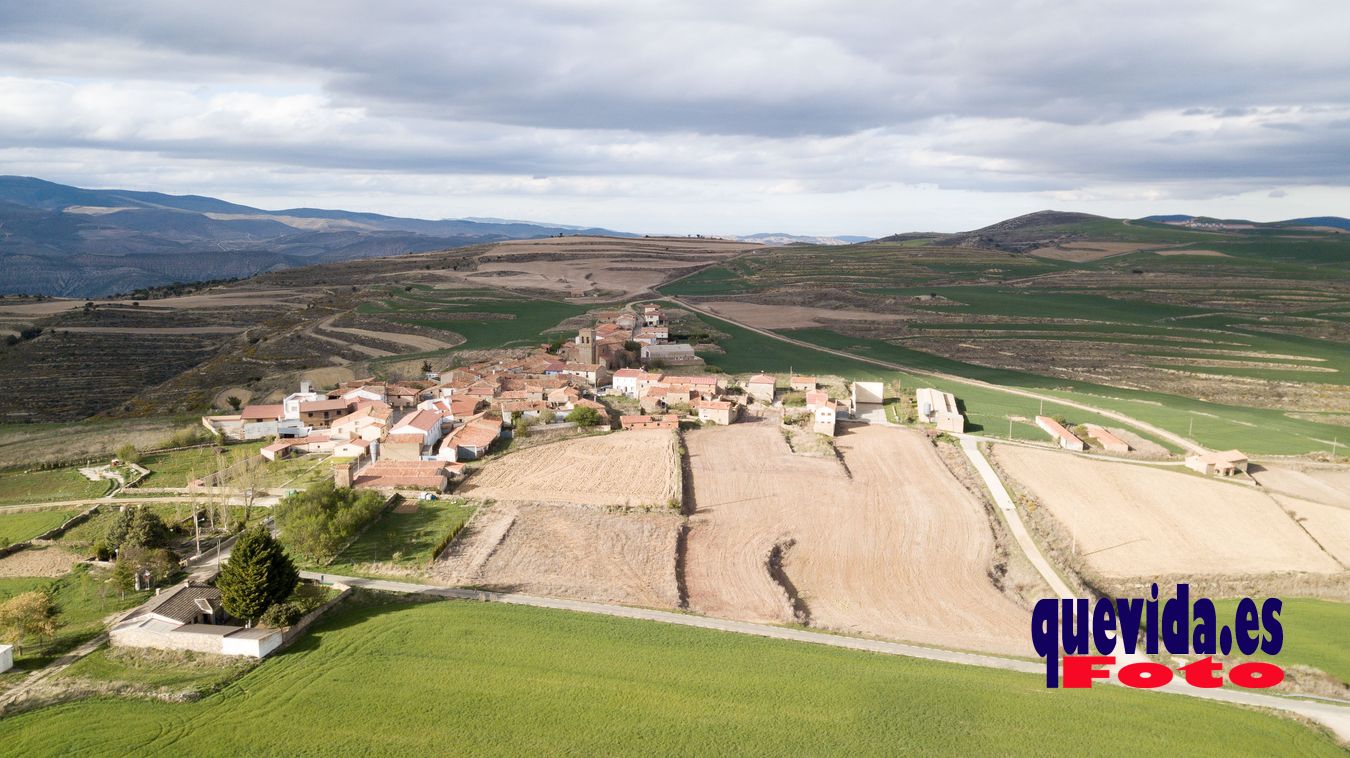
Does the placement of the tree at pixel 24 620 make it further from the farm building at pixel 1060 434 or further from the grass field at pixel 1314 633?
the farm building at pixel 1060 434

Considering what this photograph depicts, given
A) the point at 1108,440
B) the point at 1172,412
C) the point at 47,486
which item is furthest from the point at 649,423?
the point at 1172,412

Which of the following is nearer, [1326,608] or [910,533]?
[1326,608]

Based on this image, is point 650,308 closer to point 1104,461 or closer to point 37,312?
point 1104,461

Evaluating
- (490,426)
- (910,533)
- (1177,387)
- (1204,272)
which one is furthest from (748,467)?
(1204,272)

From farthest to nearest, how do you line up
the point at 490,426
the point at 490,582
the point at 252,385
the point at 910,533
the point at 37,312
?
1. the point at 37,312
2. the point at 252,385
3. the point at 490,426
4. the point at 910,533
5. the point at 490,582

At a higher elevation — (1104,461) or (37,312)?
(37,312)

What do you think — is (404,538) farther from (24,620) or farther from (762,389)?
(762,389)

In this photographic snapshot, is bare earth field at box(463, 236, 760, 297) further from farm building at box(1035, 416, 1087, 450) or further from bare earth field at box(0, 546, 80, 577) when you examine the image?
bare earth field at box(0, 546, 80, 577)

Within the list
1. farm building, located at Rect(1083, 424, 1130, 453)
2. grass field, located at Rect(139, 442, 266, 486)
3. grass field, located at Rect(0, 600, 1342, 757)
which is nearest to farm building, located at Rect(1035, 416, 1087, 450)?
farm building, located at Rect(1083, 424, 1130, 453)
